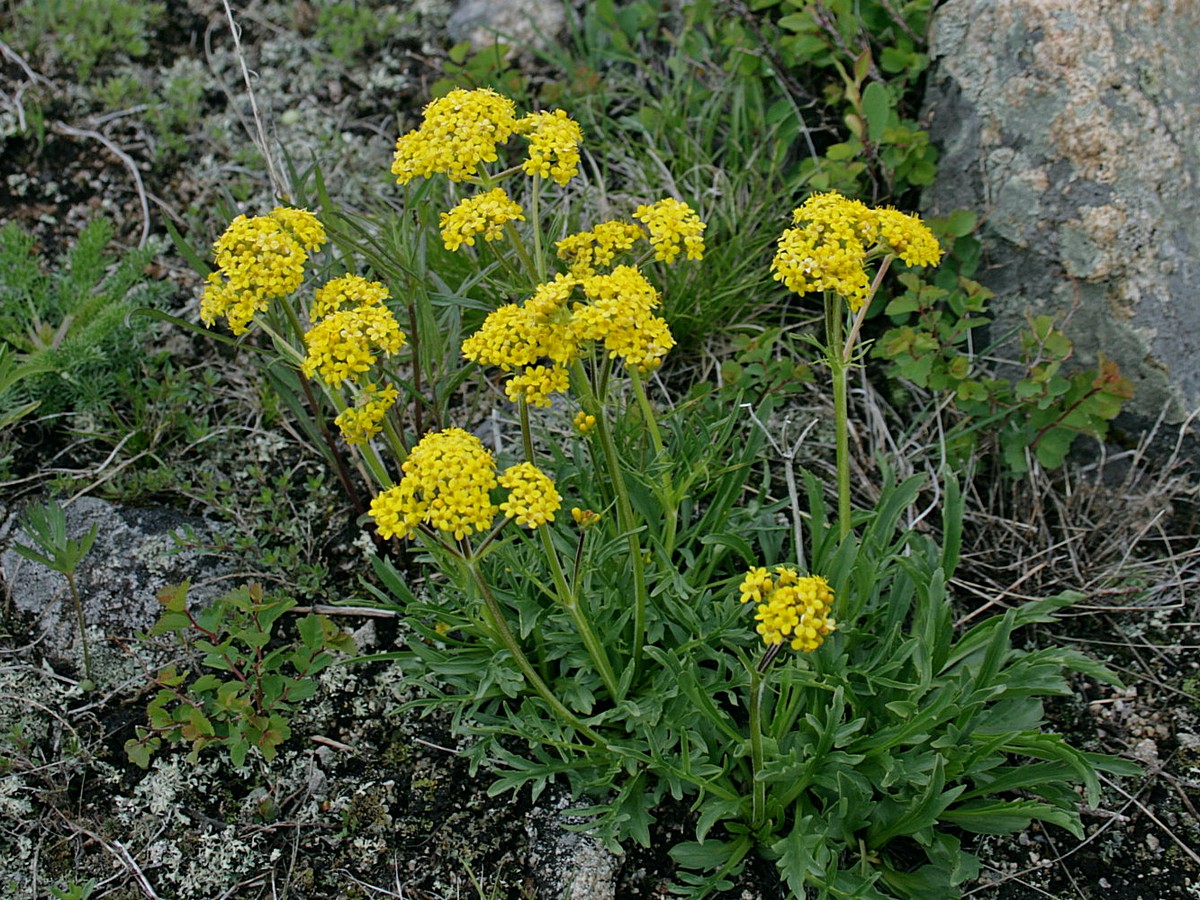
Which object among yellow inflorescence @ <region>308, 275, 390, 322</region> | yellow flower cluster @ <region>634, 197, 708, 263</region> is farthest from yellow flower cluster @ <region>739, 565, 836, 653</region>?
yellow inflorescence @ <region>308, 275, 390, 322</region>

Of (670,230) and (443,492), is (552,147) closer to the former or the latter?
(670,230)

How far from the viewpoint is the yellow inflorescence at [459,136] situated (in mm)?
2131

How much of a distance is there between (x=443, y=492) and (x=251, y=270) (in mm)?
701

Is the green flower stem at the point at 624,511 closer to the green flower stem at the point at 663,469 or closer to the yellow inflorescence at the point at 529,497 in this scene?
the green flower stem at the point at 663,469

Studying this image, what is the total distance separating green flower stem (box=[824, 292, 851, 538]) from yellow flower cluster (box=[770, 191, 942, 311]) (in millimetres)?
68

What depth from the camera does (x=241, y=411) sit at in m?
3.38

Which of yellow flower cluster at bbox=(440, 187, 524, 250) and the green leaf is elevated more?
yellow flower cluster at bbox=(440, 187, 524, 250)

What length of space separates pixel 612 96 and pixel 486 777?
2533 millimetres

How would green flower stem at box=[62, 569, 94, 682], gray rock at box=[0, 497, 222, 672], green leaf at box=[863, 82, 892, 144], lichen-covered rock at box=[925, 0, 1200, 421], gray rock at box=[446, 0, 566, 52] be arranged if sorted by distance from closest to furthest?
green flower stem at box=[62, 569, 94, 682]
gray rock at box=[0, 497, 222, 672]
lichen-covered rock at box=[925, 0, 1200, 421]
green leaf at box=[863, 82, 892, 144]
gray rock at box=[446, 0, 566, 52]

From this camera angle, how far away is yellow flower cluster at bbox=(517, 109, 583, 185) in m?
2.16

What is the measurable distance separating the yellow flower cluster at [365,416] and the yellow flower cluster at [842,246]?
0.83 m

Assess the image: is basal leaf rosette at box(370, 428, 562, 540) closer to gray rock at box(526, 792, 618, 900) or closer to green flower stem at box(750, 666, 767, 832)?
Answer: green flower stem at box(750, 666, 767, 832)

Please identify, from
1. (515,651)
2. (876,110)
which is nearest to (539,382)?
(515,651)

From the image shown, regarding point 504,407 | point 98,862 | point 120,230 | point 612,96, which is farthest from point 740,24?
point 98,862
